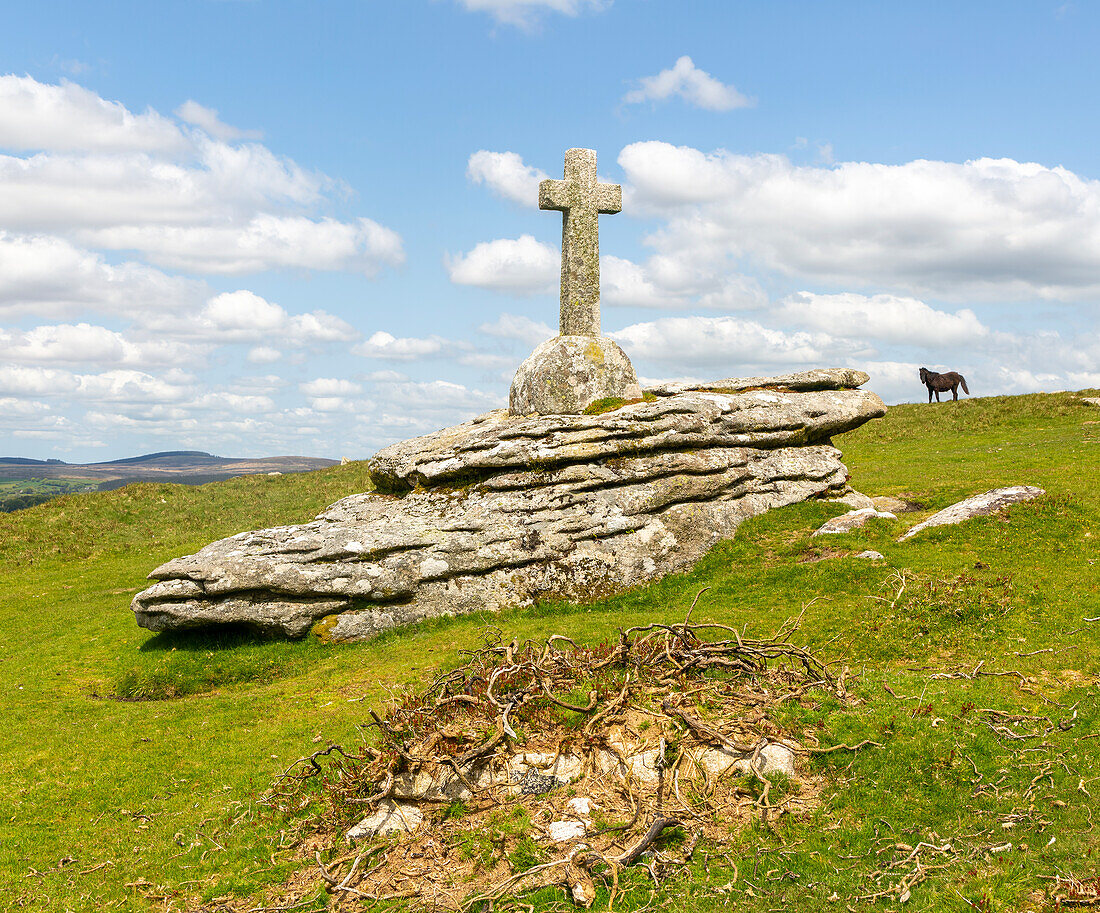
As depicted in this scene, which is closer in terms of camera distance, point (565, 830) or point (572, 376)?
point (565, 830)

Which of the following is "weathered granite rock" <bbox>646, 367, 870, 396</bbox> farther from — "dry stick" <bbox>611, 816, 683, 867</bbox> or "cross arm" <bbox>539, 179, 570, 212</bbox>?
"dry stick" <bbox>611, 816, 683, 867</bbox>

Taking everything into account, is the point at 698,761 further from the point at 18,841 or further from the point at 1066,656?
the point at 18,841

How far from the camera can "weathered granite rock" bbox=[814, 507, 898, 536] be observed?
2098 centimetres

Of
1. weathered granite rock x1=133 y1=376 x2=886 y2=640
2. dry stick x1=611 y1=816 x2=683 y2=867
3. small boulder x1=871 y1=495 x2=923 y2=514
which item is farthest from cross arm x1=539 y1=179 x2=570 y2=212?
dry stick x1=611 y1=816 x2=683 y2=867

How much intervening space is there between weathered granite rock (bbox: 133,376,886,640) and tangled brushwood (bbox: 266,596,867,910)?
785 cm

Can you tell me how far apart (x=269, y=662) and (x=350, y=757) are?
8.55m

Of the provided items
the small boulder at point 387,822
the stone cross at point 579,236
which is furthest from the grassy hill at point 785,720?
the stone cross at point 579,236

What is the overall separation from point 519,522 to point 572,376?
516cm

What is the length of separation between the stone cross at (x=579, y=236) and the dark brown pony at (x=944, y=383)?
1554 inches

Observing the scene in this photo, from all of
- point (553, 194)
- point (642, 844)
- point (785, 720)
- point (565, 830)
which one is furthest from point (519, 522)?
point (642, 844)

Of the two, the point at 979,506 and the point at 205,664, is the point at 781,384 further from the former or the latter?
the point at 205,664

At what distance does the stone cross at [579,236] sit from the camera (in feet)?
81.9

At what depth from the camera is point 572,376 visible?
23.7 m

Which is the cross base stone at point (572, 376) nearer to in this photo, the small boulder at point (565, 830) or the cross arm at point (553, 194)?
the cross arm at point (553, 194)
